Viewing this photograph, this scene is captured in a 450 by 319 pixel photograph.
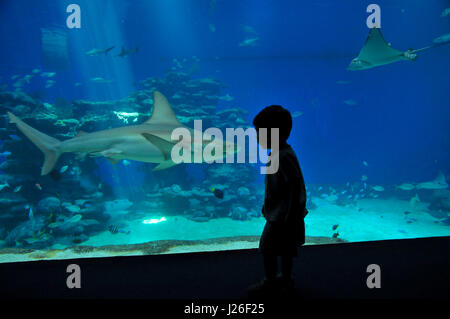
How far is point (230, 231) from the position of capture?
8258 mm

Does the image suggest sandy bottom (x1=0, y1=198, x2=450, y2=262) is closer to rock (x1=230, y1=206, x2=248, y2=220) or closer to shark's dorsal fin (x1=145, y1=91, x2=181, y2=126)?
rock (x1=230, y1=206, x2=248, y2=220)

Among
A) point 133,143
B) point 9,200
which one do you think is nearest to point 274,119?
point 133,143

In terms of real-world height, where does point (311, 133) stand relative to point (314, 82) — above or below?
below

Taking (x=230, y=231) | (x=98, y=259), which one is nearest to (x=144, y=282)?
(x=98, y=259)

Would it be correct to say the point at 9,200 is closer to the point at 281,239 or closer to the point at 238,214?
the point at 238,214

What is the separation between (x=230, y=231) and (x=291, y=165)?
23.6 ft

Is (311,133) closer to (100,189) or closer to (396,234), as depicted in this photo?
(396,234)

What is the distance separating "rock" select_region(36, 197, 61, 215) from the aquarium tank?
40 millimetres

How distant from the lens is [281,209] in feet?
4.75

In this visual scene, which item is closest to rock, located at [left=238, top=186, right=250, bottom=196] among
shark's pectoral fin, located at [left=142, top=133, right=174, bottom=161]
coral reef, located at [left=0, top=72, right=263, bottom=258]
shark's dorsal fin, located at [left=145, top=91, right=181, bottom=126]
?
coral reef, located at [left=0, top=72, right=263, bottom=258]

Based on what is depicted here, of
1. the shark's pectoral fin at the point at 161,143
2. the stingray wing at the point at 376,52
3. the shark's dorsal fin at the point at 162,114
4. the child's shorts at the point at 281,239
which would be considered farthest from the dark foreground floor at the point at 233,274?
the stingray wing at the point at 376,52

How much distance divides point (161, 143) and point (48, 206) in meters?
6.87

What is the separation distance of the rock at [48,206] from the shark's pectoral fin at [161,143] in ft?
21.5

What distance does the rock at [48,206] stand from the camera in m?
7.68
